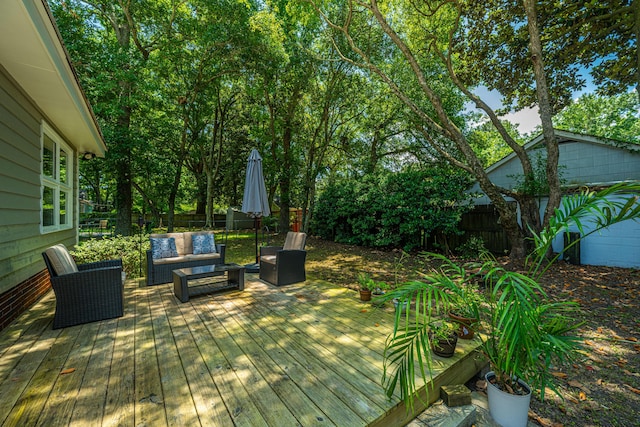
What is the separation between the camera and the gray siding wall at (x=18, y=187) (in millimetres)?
3066

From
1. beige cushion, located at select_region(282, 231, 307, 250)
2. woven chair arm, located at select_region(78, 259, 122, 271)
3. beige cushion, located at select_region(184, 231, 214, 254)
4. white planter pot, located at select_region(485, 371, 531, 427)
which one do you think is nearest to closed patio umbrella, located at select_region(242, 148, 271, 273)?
beige cushion, located at select_region(282, 231, 307, 250)

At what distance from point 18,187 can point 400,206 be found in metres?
7.92

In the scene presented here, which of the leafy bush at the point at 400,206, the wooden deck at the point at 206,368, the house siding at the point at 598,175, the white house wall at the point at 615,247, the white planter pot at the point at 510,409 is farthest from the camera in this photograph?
the leafy bush at the point at 400,206

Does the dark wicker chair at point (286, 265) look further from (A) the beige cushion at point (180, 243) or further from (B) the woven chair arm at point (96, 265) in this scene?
(B) the woven chair arm at point (96, 265)

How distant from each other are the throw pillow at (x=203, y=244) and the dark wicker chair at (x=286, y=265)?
3.83ft

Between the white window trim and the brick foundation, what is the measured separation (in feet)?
2.41

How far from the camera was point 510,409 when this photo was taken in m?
1.90

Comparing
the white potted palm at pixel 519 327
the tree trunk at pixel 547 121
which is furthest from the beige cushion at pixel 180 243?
the tree trunk at pixel 547 121

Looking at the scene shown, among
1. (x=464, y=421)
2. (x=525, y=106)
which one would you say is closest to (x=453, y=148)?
(x=525, y=106)

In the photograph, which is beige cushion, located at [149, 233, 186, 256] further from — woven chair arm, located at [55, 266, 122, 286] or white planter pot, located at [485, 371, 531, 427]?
white planter pot, located at [485, 371, 531, 427]

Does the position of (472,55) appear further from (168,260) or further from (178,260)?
(168,260)

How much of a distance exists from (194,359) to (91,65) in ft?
32.0

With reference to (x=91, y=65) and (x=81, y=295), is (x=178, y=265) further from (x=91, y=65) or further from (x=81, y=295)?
(x=91, y=65)

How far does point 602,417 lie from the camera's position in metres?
2.10
